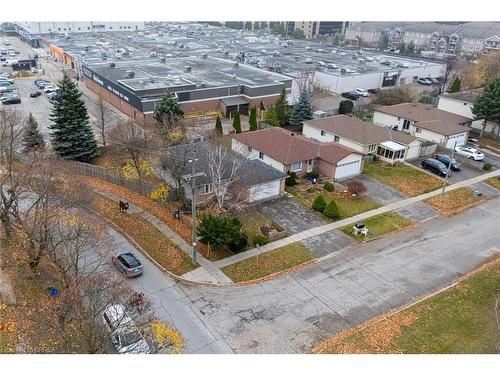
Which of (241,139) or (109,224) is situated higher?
(241,139)

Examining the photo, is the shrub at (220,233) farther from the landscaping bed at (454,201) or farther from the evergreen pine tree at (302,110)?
the evergreen pine tree at (302,110)

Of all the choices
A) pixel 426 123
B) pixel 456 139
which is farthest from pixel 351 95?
pixel 456 139

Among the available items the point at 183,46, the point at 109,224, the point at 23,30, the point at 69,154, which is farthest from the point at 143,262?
the point at 23,30

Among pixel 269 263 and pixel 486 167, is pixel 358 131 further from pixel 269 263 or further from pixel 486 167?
pixel 269 263

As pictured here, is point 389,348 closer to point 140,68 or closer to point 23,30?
point 140,68

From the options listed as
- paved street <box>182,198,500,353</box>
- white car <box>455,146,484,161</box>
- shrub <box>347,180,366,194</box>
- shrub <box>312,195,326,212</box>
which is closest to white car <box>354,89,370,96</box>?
white car <box>455,146,484,161</box>

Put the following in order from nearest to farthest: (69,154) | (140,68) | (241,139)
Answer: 1. (69,154)
2. (241,139)
3. (140,68)
